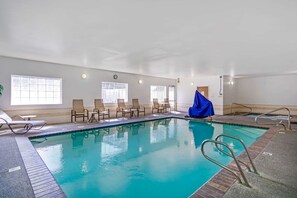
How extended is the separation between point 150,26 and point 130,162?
8.88 feet

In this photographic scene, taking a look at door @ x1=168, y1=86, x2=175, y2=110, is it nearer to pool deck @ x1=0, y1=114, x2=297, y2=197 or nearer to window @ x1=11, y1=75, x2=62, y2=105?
window @ x1=11, y1=75, x2=62, y2=105

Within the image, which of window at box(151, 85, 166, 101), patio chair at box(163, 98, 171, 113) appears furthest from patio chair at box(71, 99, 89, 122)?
patio chair at box(163, 98, 171, 113)

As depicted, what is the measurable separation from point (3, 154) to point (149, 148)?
310 centimetres

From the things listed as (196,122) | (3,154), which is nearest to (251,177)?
(3,154)

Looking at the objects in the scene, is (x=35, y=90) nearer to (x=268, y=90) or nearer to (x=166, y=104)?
(x=166, y=104)

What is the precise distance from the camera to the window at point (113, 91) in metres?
8.51

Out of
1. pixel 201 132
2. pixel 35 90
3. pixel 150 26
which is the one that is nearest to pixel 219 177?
pixel 150 26

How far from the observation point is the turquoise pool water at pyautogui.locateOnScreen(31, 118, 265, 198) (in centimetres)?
268

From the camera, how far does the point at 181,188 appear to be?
2684 mm

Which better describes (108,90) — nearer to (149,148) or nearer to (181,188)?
(149,148)

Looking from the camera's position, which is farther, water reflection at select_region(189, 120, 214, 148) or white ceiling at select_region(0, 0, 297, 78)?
water reflection at select_region(189, 120, 214, 148)

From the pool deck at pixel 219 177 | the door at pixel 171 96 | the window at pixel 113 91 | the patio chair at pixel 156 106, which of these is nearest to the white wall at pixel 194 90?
the door at pixel 171 96

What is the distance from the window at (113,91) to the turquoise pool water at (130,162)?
2.80 metres

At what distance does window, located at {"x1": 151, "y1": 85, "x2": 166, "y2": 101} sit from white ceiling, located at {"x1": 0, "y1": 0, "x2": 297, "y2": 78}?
20.6 feet
